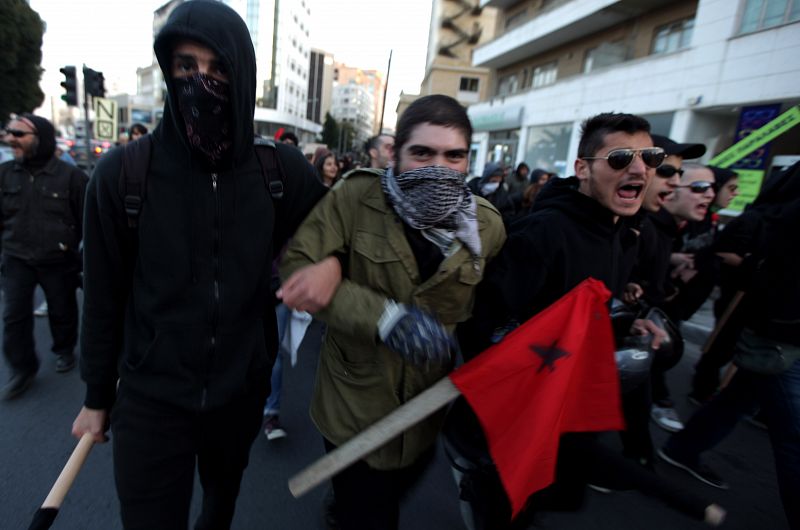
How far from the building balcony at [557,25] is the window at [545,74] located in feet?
2.44

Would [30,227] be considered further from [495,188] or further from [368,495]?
[495,188]

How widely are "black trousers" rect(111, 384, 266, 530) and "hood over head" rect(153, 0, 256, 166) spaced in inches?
34.9

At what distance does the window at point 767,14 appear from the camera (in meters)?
9.86

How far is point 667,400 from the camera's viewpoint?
12.9 feet

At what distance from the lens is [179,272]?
1406mm

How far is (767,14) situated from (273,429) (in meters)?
14.1

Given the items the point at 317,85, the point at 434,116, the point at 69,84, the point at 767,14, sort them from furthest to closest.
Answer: the point at 317,85 → the point at 767,14 → the point at 69,84 → the point at 434,116

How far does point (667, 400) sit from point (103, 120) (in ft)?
38.8

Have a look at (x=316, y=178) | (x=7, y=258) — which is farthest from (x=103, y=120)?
(x=316, y=178)

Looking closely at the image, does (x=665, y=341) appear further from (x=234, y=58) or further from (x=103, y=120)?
(x=103, y=120)

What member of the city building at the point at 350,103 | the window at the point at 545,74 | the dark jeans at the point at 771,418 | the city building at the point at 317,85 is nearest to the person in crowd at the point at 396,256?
the dark jeans at the point at 771,418

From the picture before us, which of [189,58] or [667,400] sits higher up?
[189,58]

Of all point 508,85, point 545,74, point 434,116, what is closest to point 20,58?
point 508,85

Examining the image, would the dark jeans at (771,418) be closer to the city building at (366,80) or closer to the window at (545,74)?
the window at (545,74)
